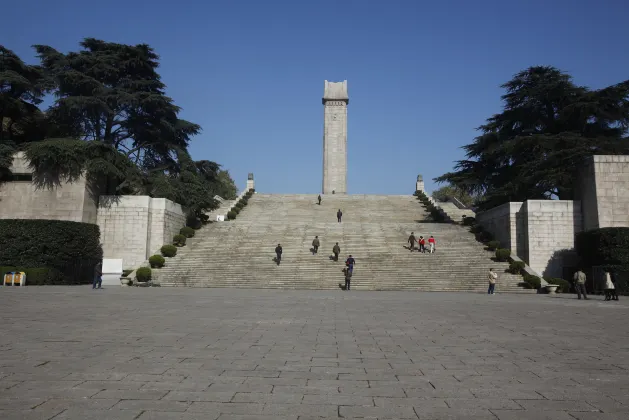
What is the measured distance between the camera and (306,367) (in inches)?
233

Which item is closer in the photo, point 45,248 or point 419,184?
point 45,248

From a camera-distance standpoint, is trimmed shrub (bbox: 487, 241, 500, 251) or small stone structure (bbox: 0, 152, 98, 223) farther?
trimmed shrub (bbox: 487, 241, 500, 251)

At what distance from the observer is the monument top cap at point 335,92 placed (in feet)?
208

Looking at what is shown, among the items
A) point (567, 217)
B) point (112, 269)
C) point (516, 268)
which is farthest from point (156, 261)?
point (567, 217)

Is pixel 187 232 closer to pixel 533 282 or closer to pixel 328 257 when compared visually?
pixel 328 257

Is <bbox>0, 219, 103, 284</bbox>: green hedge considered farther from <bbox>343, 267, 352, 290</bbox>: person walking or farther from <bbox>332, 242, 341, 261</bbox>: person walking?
<bbox>343, 267, 352, 290</bbox>: person walking

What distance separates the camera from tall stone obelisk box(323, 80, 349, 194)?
2440 inches

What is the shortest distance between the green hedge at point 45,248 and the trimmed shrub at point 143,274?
380 centimetres

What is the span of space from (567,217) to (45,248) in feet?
94.9

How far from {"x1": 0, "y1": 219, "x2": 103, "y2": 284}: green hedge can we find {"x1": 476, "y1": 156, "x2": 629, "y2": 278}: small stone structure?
81.7 feet

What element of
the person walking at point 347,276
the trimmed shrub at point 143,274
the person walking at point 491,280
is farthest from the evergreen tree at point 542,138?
Answer: the trimmed shrub at point 143,274

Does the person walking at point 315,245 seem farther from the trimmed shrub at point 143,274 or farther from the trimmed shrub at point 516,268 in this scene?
the trimmed shrub at point 516,268

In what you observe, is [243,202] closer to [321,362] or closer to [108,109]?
[108,109]

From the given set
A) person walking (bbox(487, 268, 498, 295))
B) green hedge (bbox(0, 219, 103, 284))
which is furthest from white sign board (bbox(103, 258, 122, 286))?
person walking (bbox(487, 268, 498, 295))
